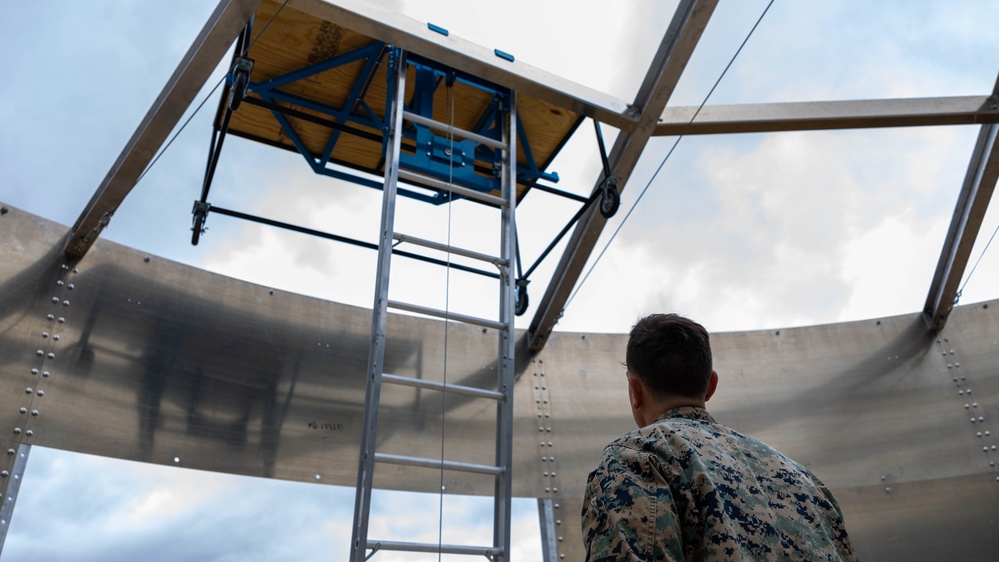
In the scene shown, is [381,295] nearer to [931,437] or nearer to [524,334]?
[524,334]

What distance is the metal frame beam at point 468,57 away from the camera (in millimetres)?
3682

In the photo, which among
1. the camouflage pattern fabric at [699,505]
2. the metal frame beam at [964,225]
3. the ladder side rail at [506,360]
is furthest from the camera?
the metal frame beam at [964,225]

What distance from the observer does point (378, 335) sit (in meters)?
3.18

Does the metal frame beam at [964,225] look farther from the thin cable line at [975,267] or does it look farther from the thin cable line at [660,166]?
the thin cable line at [660,166]

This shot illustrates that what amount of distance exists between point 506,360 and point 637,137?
65.1 inches

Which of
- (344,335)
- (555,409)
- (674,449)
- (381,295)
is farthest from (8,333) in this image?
(674,449)

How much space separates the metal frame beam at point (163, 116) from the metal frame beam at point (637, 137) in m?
2.02

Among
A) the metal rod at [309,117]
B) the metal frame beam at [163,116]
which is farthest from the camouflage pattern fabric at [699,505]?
the metal rod at [309,117]

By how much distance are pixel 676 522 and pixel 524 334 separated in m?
4.92

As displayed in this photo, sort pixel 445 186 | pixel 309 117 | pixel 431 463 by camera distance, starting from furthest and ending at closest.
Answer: pixel 309 117 → pixel 445 186 → pixel 431 463

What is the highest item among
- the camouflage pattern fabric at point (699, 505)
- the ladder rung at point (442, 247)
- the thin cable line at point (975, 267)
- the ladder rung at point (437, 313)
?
the thin cable line at point (975, 267)

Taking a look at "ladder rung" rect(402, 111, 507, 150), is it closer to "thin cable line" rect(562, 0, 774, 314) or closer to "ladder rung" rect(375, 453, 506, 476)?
"thin cable line" rect(562, 0, 774, 314)

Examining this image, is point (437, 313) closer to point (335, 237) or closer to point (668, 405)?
point (335, 237)

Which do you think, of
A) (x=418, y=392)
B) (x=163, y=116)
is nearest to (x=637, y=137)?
(x=418, y=392)
